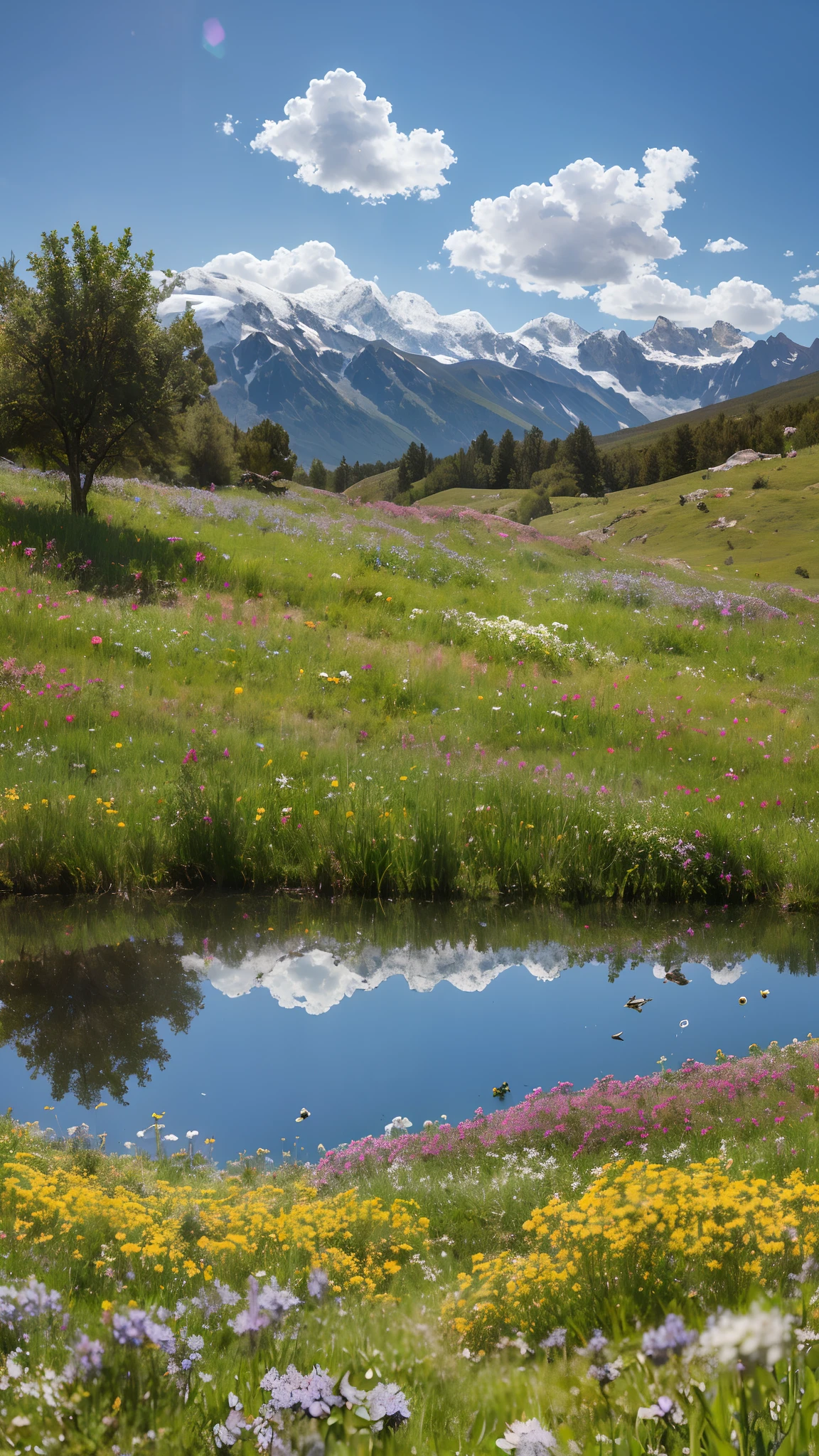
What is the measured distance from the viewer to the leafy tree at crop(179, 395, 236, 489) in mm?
43938

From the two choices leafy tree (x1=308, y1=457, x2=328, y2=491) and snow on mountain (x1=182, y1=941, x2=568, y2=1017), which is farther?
leafy tree (x1=308, y1=457, x2=328, y2=491)

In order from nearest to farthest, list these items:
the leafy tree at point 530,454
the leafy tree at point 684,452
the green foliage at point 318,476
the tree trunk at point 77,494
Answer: the tree trunk at point 77,494 → the leafy tree at point 684,452 → the leafy tree at point 530,454 → the green foliage at point 318,476

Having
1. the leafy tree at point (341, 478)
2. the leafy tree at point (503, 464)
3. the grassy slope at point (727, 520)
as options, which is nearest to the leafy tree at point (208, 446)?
the grassy slope at point (727, 520)

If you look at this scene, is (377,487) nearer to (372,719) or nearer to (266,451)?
(266,451)

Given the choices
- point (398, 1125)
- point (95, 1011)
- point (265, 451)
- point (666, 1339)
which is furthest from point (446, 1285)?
point (265, 451)

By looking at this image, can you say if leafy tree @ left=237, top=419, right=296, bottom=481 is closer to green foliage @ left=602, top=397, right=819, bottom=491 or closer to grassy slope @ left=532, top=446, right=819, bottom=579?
grassy slope @ left=532, top=446, right=819, bottom=579

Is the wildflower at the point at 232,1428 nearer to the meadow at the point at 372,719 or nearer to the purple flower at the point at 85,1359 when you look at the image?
the purple flower at the point at 85,1359

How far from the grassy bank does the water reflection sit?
50.6 inches

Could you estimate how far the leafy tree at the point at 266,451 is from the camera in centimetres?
5591

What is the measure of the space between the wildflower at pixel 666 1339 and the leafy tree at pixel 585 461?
124 meters

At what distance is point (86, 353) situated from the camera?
19031 millimetres

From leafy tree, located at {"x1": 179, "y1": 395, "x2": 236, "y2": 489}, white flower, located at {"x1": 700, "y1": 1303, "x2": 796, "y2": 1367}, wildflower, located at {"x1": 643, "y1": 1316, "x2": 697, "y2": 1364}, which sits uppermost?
leafy tree, located at {"x1": 179, "y1": 395, "x2": 236, "y2": 489}

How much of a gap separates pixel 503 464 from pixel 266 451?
8546cm

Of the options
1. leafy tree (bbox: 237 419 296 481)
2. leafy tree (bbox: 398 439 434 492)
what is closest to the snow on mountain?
leafy tree (bbox: 237 419 296 481)
